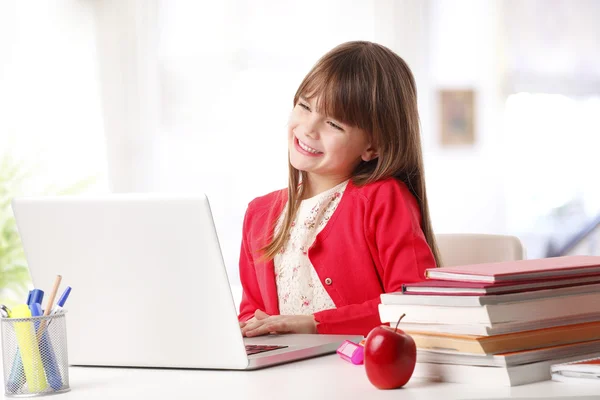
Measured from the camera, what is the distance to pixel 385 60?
183cm

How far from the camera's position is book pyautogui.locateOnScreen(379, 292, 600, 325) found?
106 cm

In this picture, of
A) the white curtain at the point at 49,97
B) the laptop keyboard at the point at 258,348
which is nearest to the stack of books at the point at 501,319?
the laptop keyboard at the point at 258,348

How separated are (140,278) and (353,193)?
29.7 inches

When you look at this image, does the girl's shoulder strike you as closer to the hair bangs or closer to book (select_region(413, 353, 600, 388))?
the hair bangs

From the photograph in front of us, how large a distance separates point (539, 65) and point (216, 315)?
10.0 feet

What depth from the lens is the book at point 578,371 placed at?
105cm

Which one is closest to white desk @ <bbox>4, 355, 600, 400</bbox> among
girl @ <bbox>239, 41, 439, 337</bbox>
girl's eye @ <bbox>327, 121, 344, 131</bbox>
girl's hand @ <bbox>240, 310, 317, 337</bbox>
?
girl's hand @ <bbox>240, 310, 317, 337</bbox>

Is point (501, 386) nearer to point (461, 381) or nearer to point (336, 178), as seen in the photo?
point (461, 381)

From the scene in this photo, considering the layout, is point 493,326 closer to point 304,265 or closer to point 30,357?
point 30,357

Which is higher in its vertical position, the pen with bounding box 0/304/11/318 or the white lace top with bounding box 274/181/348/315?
the pen with bounding box 0/304/11/318

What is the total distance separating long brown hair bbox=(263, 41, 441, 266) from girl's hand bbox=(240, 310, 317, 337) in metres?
0.33

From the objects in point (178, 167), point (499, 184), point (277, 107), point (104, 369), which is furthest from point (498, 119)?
point (104, 369)

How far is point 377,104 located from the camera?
1.80 m

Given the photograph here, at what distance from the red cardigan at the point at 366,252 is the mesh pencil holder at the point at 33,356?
0.66 meters
